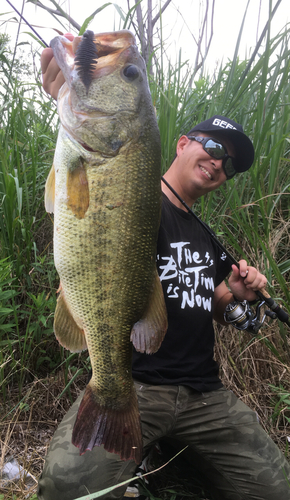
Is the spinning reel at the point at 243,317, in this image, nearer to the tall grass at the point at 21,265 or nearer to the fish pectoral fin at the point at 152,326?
the fish pectoral fin at the point at 152,326

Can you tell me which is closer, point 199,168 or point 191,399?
point 191,399

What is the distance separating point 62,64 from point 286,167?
246cm

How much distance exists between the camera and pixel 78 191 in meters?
1.24

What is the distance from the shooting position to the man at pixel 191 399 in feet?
5.21

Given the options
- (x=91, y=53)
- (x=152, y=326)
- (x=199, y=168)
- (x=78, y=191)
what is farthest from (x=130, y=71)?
(x=199, y=168)

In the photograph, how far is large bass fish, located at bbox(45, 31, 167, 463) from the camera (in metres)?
1.26

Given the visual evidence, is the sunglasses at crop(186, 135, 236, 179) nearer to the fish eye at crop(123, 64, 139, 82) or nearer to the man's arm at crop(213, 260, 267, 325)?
the man's arm at crop(213, 260, 267, 325)

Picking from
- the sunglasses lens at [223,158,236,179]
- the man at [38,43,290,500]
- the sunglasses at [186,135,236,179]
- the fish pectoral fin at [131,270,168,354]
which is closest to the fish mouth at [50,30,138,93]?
the man at [38,43,290,500]

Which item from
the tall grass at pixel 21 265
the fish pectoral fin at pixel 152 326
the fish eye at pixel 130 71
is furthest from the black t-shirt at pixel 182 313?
the fish eye at pixel 130 71

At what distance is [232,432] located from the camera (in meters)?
1.96

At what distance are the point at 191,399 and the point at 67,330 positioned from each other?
3.14 feet

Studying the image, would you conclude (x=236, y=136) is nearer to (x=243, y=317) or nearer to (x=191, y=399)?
(x=243, y=317)

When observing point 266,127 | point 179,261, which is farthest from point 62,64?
point 266,127

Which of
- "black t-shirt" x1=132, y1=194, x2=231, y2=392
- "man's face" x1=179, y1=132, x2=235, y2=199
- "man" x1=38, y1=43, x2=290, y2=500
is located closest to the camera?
"man" x1=38, y1=43, x2=290, y2=500
